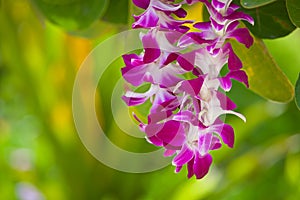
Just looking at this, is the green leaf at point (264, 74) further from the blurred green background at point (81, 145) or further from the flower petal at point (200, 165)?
the blurred green background at point (81, 145)

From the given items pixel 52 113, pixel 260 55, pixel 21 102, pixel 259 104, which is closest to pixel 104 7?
pixel 260 55

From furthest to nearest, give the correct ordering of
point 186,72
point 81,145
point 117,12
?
point 81,145
point 117,12
point 186,72

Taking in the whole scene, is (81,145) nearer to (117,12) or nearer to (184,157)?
(117,12)

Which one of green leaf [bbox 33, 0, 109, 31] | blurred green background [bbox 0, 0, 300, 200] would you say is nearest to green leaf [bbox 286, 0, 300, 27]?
green leaf [bbox 33, 0, 109, 31]

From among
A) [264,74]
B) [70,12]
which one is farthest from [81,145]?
[264,74]

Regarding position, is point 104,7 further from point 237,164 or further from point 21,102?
point 21,102

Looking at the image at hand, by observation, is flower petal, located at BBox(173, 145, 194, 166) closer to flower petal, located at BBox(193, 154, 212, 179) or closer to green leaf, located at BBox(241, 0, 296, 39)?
flower petal, located at BBox(193, 154, 212, 179)

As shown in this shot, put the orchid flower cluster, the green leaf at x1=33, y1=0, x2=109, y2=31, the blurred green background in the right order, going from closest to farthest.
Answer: the orchid flower cluster → the green leaf at x1=33, y1=0, x2=109, y2=31 → the blurred green background
